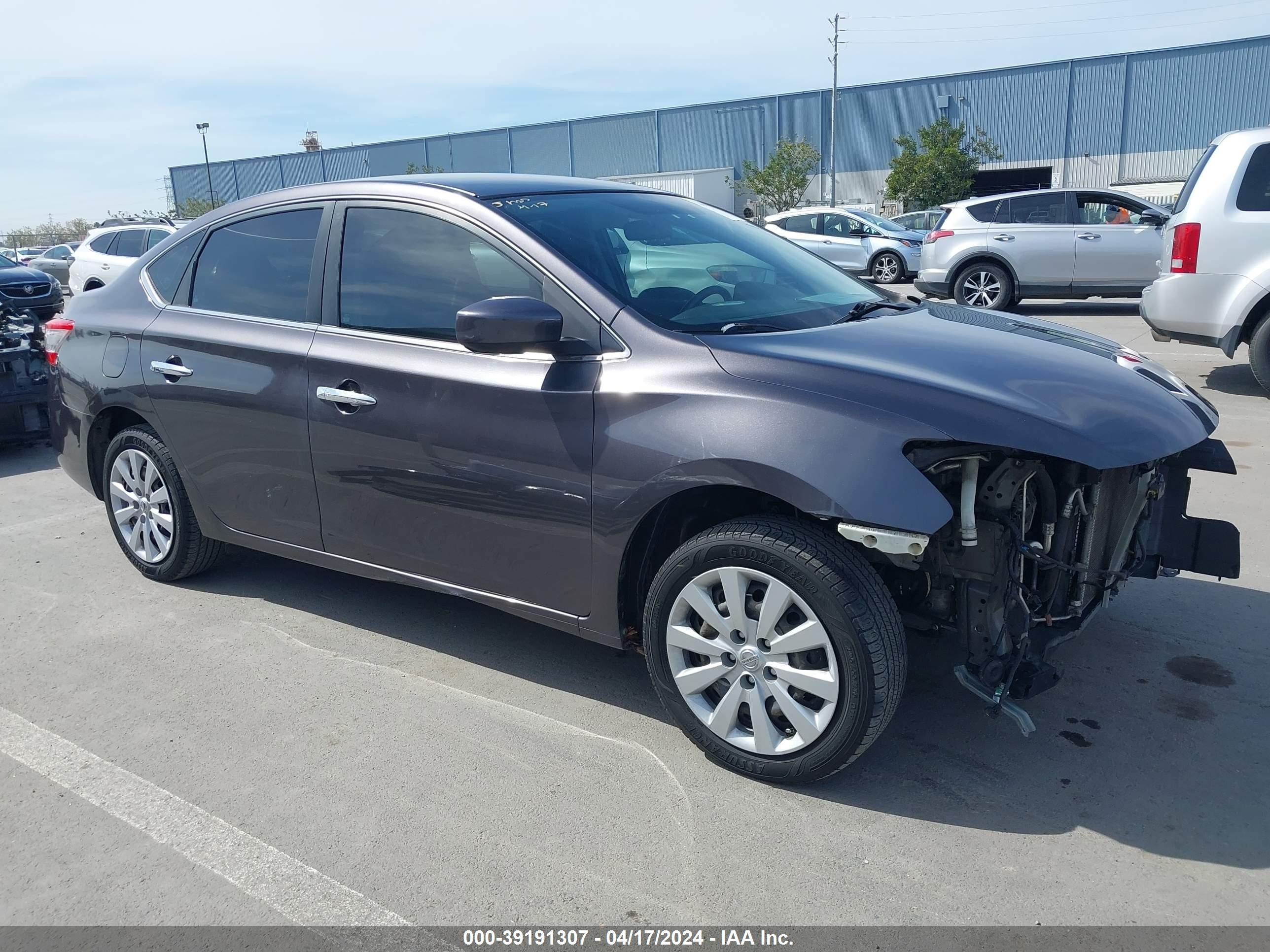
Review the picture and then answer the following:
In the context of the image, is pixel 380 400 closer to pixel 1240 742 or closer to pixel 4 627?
pixel 4 627

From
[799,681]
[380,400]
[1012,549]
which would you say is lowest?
[799,681]

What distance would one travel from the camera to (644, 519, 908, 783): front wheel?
2.79 metres

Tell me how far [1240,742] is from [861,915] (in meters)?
1.51

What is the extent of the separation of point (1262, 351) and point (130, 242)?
16.5 meters

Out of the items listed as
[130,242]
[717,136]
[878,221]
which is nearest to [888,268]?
[878,221]

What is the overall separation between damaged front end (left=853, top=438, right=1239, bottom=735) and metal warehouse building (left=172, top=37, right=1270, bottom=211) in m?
30.1

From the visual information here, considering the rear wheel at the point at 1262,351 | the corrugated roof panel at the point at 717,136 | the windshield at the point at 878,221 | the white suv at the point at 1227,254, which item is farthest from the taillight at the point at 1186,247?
the corrugated roof panel at the point at 717,136

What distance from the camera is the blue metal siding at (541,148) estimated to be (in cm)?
5544

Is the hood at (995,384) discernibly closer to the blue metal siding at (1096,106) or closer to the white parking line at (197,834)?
the white parking line at (197,834)

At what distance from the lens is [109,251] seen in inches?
671

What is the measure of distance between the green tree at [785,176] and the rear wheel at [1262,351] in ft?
125

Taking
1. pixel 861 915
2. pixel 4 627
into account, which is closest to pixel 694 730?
pixel 861 915

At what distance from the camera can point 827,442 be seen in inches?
109

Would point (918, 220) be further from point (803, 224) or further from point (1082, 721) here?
point (1082, 721)
